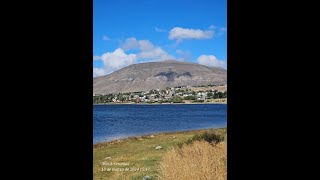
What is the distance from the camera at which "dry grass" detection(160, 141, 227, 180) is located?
4457mm

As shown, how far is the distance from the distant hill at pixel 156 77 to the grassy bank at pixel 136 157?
214cm

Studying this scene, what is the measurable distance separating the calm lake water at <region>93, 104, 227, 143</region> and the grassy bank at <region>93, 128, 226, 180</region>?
25.2 inches

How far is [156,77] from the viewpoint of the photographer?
12133 millimetres

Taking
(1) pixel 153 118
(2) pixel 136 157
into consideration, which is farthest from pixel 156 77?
(2) pixel 136 157

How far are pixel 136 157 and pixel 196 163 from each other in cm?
221

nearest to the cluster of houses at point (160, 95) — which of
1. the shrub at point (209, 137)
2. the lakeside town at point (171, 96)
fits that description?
the lakeside town at point (171, 96)

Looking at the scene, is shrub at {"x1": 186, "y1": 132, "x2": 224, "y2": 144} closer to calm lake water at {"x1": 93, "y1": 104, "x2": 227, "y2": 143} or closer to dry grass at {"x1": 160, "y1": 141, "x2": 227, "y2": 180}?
dry grass at {"x1": 160, "y1": 141, "x2": 227, "y2": 180}

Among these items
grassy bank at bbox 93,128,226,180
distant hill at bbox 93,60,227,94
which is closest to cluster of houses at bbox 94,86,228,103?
distant hill at bbox 93,60,227,94

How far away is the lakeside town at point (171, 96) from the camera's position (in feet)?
33.7
